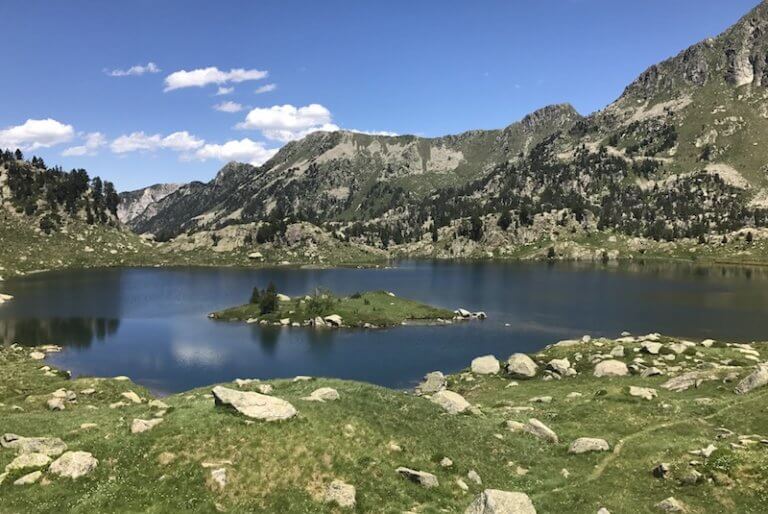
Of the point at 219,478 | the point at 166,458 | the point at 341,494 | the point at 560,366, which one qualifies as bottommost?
the point at 560,366

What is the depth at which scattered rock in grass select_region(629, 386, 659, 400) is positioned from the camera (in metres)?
→ 48.0

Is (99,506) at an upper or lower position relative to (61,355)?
upper

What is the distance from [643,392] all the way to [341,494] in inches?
1340

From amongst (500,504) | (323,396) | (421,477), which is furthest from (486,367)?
(500,504)

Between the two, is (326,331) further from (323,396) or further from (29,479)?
(29,479)

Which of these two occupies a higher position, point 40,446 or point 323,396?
point 40,446

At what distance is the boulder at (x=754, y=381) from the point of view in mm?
45438

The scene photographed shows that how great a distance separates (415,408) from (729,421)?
23531 mm

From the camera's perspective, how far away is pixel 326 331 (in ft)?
401

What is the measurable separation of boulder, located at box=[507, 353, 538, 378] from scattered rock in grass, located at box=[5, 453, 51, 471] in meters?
53.1

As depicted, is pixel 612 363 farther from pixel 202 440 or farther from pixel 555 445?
pixel 202 440

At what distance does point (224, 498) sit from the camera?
27.2m

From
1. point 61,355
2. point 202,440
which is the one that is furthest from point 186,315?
point 202,440

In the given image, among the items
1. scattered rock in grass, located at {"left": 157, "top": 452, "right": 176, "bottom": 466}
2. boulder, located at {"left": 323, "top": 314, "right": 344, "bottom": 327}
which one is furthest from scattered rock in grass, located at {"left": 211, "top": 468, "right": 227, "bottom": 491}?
boulder, located at {"left": 323, "top": 314, "right": 344, "bottom": 327}
